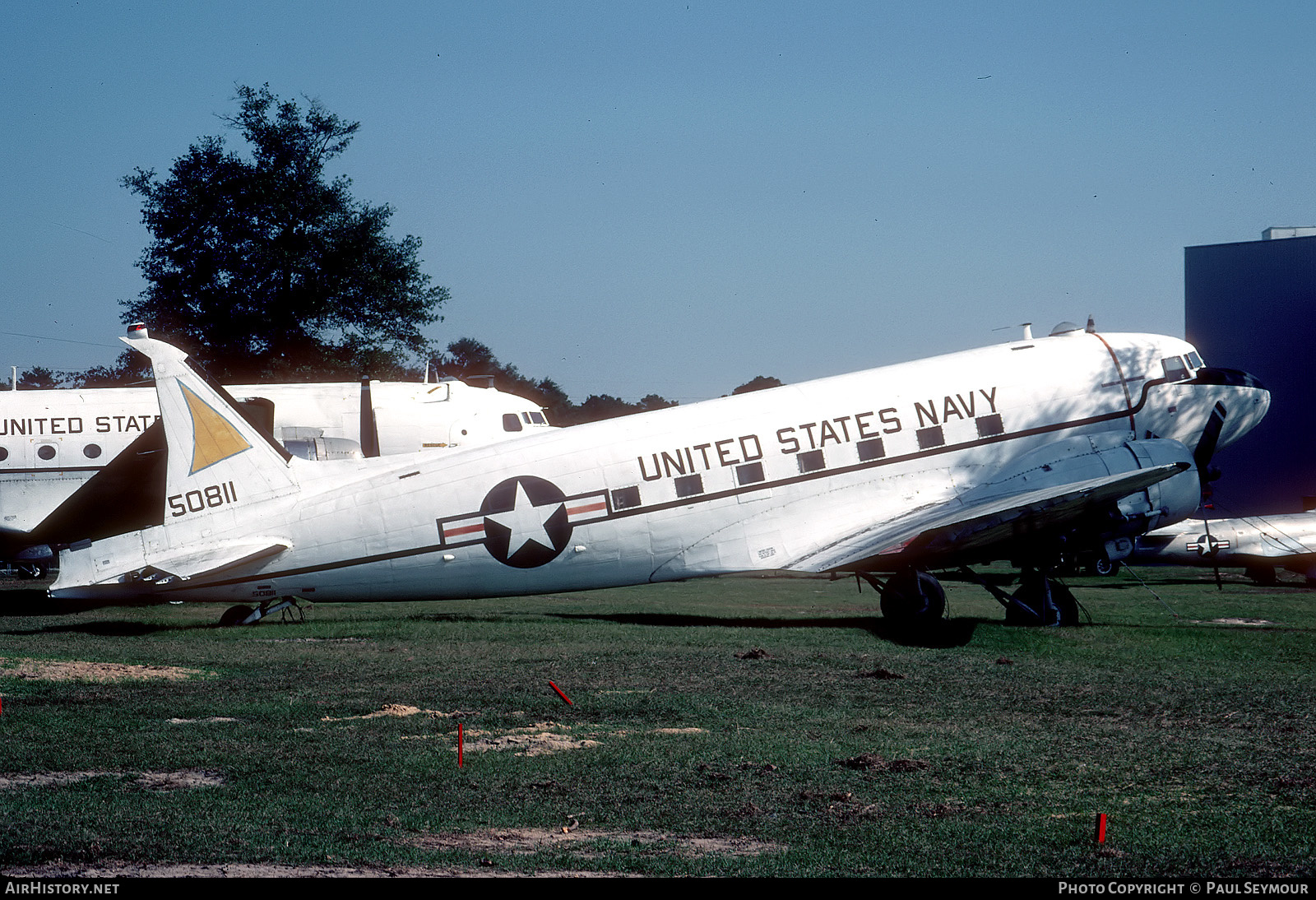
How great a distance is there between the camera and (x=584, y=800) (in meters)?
8.58

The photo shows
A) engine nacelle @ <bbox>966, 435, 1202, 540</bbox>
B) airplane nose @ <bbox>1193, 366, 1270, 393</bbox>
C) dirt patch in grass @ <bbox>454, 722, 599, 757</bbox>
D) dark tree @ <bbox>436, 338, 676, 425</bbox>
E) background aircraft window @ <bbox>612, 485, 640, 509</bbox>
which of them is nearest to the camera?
dirt patch in grass @ <bbox>454, 722, 599, 757</bbox>

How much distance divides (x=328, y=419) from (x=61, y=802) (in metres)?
24.0

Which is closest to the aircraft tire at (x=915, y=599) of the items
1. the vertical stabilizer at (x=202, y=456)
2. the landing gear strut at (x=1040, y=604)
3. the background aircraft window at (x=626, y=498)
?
the landing gear strut at (x=1040, y=604)

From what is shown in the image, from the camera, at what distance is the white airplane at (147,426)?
29500 mm

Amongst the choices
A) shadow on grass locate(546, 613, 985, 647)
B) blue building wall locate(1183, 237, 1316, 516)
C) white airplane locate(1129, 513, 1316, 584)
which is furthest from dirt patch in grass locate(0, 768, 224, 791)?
blue building wall locate(1183, 237, 1316, 516)

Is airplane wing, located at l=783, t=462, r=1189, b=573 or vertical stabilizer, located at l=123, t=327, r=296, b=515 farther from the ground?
vertical stabilizer, located at l=123, t=327, r=296, b=515

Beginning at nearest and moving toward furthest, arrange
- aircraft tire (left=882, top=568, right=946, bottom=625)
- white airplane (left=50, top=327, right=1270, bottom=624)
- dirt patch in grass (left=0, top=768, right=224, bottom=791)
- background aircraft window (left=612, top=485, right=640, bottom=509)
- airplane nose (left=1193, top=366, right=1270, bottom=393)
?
dirt patch in grass (left=0, top=768, right=224, bottom=791), aircraft tire (left=882, top=568, right=946, bottom=625), white airplane (left=50, top=327, right=1270, bottom=624), background aircraft window (left=612, top=485, right=640, bottom=509), airplane nose (left=1193, top=366, right=1270, bottom=393)

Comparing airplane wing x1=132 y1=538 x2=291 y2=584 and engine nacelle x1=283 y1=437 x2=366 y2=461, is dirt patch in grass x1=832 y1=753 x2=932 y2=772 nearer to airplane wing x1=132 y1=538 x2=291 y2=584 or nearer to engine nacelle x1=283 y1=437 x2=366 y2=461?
airplane wing x1=132 y1=538 x2=291 y2=584

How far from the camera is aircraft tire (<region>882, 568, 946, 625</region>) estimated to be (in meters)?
18.0

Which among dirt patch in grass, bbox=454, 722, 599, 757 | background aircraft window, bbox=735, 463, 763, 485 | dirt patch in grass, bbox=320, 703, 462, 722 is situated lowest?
dirt patch in grass, bbox=454, 722, 599, 757

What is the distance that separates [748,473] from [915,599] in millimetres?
3420

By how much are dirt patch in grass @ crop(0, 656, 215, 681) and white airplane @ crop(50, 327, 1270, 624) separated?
2.46 metres

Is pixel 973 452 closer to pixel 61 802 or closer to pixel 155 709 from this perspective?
pixel 155 709

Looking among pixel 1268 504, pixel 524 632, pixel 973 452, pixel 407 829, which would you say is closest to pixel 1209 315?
pixel 1268 504
